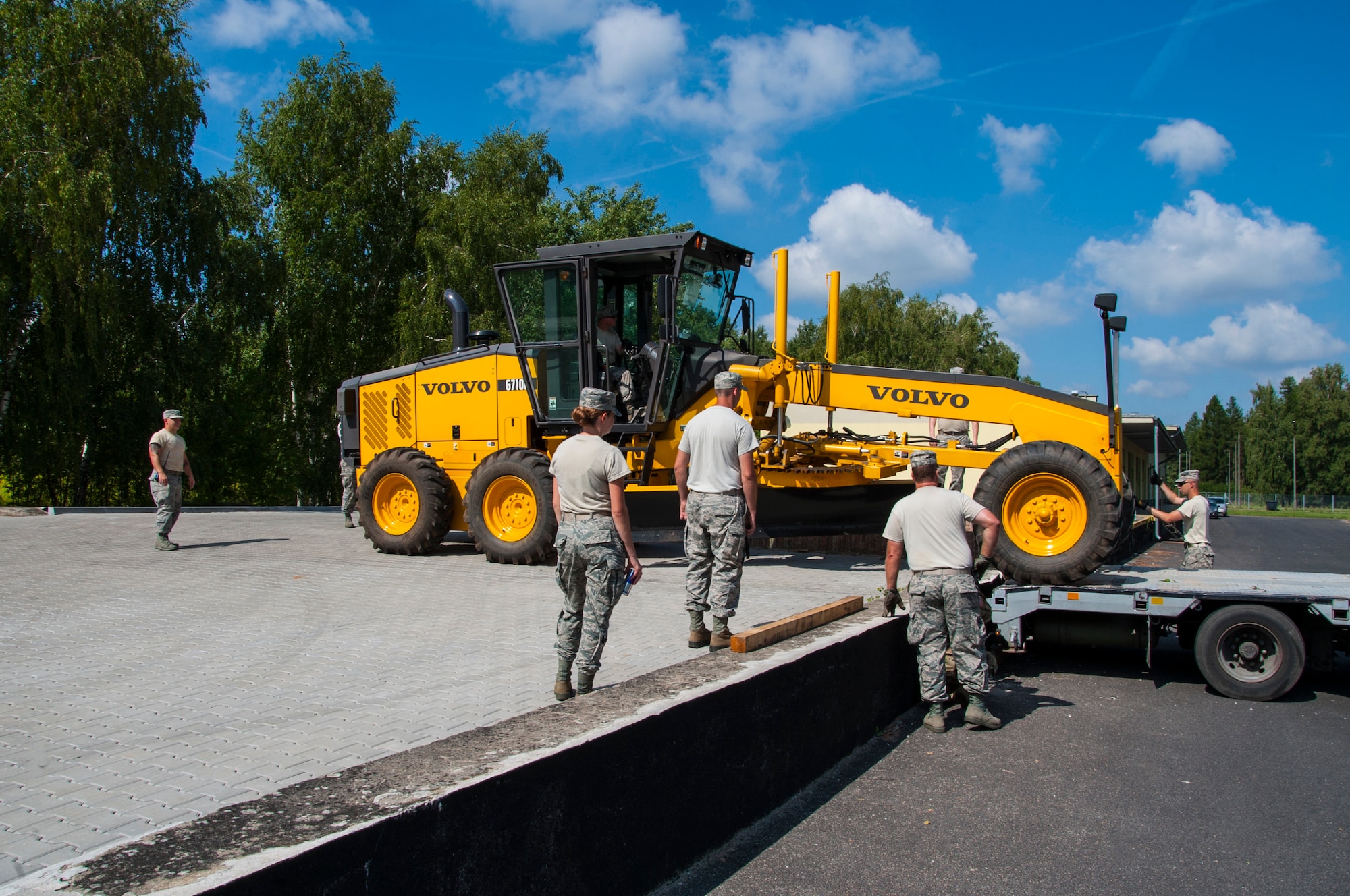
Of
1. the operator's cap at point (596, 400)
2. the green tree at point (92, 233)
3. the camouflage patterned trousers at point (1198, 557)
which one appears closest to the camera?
the operator's cap at point (596, 400)

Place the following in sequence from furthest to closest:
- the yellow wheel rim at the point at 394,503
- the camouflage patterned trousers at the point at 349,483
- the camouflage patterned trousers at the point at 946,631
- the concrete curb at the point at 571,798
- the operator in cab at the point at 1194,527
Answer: the camouflage patterned trousers at the point at 349,483 → the yellow wheel rim at the point at 394,503 → the operator in cab at the point at 1194,527 → the camouflage patterned trousers at the point at 946,631 → the concrete curb at the point at 571,798

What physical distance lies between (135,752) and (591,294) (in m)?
7.46

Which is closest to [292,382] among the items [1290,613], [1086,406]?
[1086,406]

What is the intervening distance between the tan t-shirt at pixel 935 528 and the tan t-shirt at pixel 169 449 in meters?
9.33

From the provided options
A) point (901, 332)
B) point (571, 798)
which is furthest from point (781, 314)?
point (901, 332)

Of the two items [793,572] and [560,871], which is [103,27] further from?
[560,871]

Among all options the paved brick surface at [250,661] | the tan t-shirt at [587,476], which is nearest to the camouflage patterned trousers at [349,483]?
the paved brick surface at [250,661]

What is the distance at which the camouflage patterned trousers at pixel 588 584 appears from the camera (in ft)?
15.7

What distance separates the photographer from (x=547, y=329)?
11047 mm

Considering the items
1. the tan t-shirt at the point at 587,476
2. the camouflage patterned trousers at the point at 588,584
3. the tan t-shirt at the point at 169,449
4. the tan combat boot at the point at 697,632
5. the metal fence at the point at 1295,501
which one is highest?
the tan t-shirt at the point at 169,449

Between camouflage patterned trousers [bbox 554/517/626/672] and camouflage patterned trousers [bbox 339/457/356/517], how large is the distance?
1027cm

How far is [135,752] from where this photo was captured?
13.4 feet

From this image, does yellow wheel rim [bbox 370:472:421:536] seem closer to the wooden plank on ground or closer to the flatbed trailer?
the wooden plank on ground

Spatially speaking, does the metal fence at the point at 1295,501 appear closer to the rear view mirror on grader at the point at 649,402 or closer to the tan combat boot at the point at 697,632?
the rear view mirror on grader at the point at 649,402
